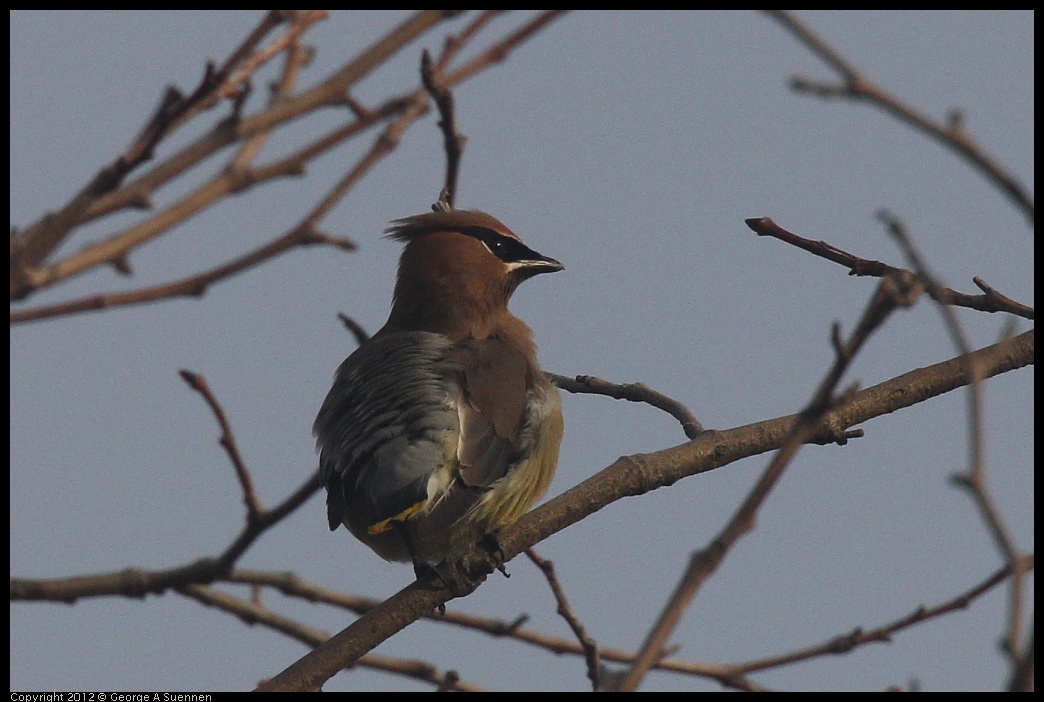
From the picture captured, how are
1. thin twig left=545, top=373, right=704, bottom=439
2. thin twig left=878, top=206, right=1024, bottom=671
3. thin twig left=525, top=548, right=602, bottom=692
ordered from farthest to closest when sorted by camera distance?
thin twig left=545, top=373, right=704, bottom=439 → thin twig left=525, top=548, right=602, bottom=692 → thin twig left=878, top=206, right=1024, bottom=671

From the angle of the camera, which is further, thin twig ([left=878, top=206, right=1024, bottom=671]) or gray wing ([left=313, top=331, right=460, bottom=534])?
gray wing ([left=313, top=331, right=460, bottom=534])

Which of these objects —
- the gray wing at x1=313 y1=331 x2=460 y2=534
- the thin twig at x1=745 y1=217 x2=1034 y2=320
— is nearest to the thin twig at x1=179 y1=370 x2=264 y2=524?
the gray wing at x1=313 y1=331 x2=460 y2=534

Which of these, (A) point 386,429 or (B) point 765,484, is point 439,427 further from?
(B) point 765,484

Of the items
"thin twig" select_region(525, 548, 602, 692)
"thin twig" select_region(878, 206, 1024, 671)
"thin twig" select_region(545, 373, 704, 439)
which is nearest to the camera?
"thin twig" select_region(878, 206, 1024, 671)

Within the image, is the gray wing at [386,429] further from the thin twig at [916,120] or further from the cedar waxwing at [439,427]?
the thin twig at [916,120]

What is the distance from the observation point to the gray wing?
16.7 feet

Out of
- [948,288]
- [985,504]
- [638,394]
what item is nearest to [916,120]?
[985,504]

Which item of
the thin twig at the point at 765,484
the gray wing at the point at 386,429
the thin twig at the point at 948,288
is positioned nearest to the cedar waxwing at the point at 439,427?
the gray wing at the point at 386,429

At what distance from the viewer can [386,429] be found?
5.43 metres

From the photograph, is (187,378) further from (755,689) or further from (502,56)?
(755,689)

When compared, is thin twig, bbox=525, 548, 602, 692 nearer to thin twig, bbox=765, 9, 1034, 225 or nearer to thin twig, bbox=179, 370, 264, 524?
thin twig, bbox=179, 370, 264, 524

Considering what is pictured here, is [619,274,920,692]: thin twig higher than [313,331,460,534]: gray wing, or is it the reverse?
[313,331,460,534]: gray wing

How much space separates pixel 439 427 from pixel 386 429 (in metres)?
0.22

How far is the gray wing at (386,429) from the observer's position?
510cm
